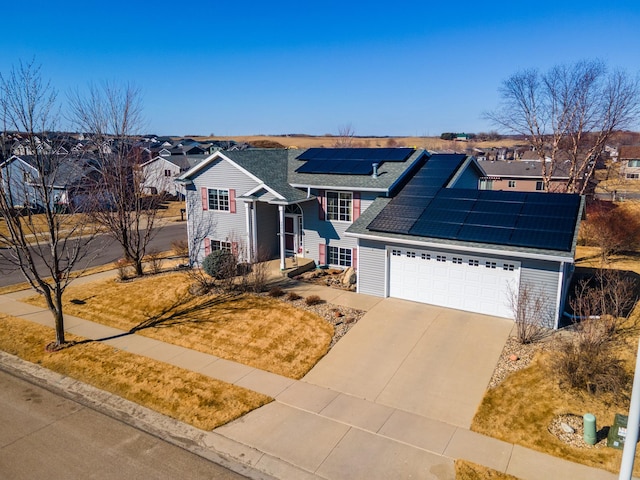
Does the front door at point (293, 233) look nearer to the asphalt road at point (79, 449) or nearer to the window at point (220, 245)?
the window at point (220, 245)

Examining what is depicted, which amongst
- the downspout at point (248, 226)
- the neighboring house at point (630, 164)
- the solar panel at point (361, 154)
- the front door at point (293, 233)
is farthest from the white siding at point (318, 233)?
the neighboring house at point (630, 164)

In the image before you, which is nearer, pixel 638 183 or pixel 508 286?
pixel 508 286

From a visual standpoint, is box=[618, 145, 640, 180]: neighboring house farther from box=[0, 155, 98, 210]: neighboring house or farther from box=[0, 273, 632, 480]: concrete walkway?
box=[0, 155, 98, 210]: neighboring house

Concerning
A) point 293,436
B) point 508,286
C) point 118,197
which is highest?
point 118,197

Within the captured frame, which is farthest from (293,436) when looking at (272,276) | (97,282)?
(97,282)

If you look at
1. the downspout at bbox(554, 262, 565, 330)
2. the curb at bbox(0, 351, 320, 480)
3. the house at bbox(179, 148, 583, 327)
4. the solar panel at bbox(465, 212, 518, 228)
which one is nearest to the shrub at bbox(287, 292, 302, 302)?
the house at bbox(179, 148, 583, 327)

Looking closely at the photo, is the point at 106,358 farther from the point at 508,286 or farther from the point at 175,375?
the point at 508,286

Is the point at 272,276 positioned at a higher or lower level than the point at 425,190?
lower
